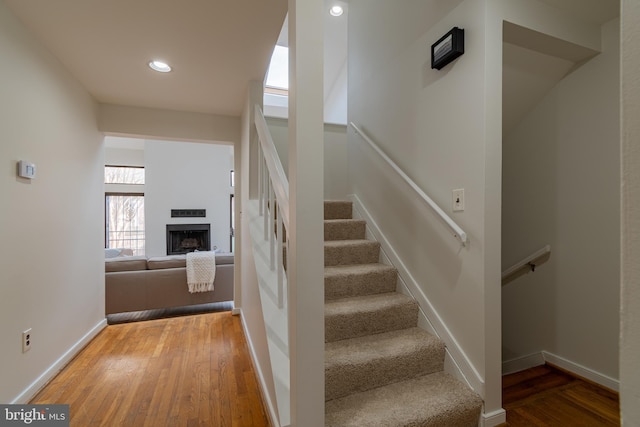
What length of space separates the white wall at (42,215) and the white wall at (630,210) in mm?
2576

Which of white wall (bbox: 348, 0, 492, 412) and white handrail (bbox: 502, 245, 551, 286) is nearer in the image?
white wall (bbox: 348, 0, 492, 412)

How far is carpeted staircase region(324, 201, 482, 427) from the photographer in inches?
60.2

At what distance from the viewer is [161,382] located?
2.10 metres

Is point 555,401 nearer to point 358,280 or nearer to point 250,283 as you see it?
point 358,280

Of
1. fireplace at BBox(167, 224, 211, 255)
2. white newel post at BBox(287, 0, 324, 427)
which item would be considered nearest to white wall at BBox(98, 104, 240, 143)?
white newel post at BBox(287, 0, 324, 427)

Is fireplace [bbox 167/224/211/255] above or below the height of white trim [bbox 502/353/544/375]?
above

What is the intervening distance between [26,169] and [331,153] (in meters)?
2.59

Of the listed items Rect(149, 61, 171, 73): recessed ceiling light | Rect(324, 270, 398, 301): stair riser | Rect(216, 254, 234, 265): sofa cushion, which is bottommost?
Rect(216, 254, 234, 265): sofa cushion

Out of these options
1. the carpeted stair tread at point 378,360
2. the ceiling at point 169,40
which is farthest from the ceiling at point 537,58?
the carpeted stair tread at point 378,360

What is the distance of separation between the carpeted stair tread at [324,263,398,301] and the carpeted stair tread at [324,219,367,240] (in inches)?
→ 14.0

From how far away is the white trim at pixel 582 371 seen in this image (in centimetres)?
195

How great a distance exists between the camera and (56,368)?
87.4 inches

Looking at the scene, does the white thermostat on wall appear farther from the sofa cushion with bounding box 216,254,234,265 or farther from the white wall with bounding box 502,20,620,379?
the white wall with bounding box 502,20,620,379

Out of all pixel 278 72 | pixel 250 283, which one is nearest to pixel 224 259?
pixel 250 283
